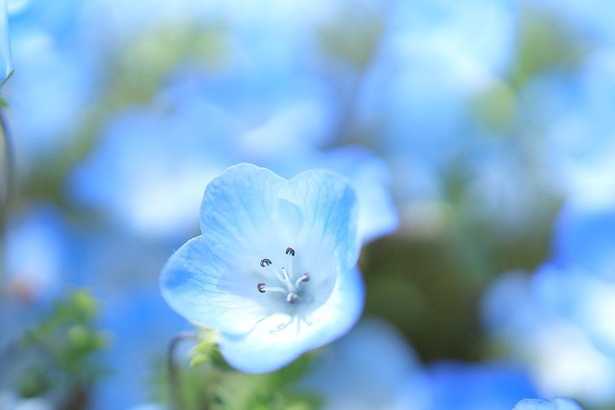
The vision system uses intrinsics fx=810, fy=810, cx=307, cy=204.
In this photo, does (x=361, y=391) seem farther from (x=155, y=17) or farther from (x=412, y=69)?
(x=155, y=17)

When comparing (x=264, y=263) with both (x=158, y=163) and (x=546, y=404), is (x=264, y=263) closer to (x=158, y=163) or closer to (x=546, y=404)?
(x=546, y=404)

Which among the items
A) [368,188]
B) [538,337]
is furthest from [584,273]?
[368,188]

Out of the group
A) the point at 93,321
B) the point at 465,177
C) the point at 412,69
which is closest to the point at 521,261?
the point at 465,177

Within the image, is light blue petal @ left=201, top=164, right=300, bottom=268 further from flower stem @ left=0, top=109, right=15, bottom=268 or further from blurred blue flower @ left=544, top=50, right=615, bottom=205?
blurred blue flower @ left=544, top=50, right=615, bottom=205

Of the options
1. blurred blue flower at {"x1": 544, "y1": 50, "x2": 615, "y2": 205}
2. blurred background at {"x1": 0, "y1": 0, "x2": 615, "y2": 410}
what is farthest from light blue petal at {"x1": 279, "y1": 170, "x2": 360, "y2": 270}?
blurred blue flower at {"x1": 544, "y1": 50, "x2": 615, "y2": 205}

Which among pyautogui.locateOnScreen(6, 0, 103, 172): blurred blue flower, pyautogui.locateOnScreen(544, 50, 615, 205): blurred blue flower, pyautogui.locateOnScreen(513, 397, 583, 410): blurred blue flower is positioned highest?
pyautogui.locateOnScreen(544, 50, 615, 205): blurred blue flower

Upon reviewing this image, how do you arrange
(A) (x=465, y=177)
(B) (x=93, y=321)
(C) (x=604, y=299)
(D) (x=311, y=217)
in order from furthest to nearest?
1. (A) (x=465, y=177)
2. (C) (x=604, y=299)
3. (B) (x=93, y=321)
4. (D) (x=311, y=217)
